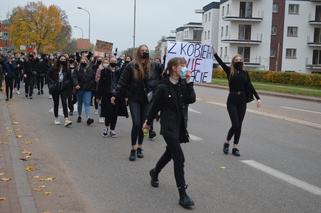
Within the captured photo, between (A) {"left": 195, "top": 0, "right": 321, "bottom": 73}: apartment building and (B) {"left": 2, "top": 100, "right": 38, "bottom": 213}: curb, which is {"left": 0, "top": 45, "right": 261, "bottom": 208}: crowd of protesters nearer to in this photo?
(B) {"left": 2, "top": 100, "right": 38, "bottom": 213}: curb

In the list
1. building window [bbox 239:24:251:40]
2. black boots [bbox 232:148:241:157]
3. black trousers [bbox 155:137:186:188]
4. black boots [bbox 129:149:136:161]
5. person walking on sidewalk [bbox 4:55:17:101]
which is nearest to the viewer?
black trousers [bbox 155:137:186:188]

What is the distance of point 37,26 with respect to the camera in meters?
91.9

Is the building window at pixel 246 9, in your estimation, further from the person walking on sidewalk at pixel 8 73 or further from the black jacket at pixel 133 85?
the black jacket at pixel 133 85

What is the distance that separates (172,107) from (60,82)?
7036mm

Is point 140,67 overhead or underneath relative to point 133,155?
overhead

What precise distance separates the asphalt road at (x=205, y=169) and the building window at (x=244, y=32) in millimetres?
57227

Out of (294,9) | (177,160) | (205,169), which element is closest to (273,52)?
(294,9)

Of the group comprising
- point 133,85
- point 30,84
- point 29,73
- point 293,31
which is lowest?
point 30,84

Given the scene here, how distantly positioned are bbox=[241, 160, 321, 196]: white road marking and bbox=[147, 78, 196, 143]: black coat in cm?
193

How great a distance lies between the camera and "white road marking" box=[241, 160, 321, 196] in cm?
700

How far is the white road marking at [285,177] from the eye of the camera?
23.0 ft

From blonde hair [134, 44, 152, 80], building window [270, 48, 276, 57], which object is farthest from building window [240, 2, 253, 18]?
blonde hair [134, 44, 152, 80]

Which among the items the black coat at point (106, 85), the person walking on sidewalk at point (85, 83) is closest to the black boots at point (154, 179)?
the black coat at point (106, 85)

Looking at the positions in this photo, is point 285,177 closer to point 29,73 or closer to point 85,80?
point 85,80
